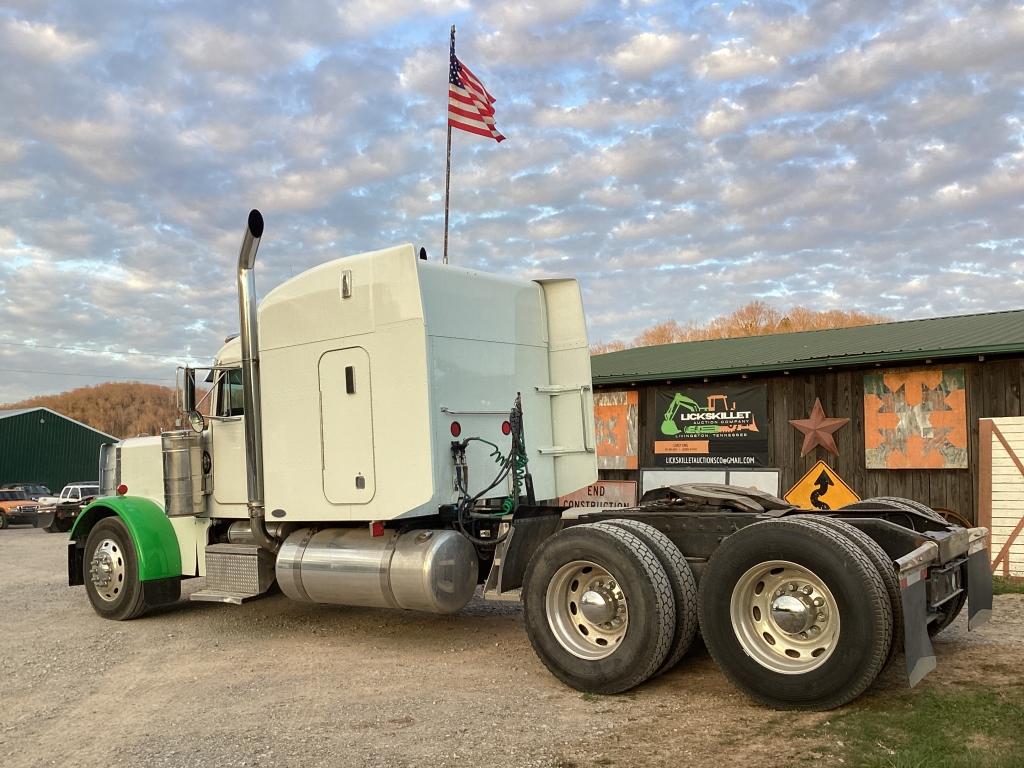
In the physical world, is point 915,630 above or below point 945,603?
above

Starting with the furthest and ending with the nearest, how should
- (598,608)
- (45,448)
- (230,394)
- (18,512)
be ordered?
(45,448), (18,512), (230,394), (598,608)

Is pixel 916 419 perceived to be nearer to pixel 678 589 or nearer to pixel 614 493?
pixel 614 493

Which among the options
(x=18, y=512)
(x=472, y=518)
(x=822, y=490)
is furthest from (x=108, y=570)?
(x=18, y=512)

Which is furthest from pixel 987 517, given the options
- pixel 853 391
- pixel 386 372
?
pixel 386 372

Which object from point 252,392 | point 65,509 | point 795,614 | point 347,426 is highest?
point 252,392

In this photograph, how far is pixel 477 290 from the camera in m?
7.98

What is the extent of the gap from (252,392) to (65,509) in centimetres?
2098

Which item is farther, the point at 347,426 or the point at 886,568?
the point at 347,426

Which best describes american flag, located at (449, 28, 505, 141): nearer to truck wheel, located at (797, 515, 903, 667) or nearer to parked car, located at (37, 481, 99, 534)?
truck wheel, located at (797, 515, 903, 667)

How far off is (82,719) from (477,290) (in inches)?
179

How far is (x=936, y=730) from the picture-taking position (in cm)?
473

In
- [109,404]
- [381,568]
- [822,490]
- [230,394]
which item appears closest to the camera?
[381,568]

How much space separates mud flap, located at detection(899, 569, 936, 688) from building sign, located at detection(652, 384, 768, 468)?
808 centimetres

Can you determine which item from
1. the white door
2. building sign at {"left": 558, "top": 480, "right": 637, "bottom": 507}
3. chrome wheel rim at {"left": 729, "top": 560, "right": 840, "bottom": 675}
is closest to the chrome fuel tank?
the white door
